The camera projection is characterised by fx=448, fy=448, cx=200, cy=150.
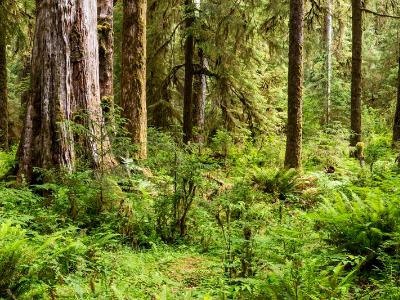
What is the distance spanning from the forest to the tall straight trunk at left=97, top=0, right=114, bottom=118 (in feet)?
0.10

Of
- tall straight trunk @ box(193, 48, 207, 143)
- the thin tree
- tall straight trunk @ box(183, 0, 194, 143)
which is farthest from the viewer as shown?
tall straight trunk @ box(193, 48, 207, 143)

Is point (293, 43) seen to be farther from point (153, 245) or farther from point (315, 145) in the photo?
point (153, 245)

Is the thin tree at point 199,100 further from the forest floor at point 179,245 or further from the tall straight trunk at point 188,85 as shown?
A: the forest floor at point 179,245

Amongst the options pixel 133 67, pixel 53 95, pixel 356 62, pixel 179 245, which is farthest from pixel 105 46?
pixel 356 62

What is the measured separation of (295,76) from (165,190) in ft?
17.4

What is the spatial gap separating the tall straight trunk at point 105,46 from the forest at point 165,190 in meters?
0.03

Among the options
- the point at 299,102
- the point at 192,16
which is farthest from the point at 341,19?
the point at 299,102

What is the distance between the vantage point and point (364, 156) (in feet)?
50.2

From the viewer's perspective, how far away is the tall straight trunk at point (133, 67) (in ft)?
32.7

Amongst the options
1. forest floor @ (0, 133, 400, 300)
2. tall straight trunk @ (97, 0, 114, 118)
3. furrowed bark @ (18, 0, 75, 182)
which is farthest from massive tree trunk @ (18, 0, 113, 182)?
tall straight trunk @ (97, 0, 114, 118)

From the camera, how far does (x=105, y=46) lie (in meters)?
9.09

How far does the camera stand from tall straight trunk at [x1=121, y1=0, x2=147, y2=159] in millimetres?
9953

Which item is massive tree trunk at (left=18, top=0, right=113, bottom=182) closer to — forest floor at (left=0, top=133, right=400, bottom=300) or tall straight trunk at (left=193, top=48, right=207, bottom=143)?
forest floor at (left=0, top=133, right=400, bottom=300)

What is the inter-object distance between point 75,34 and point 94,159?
6.58 ft
